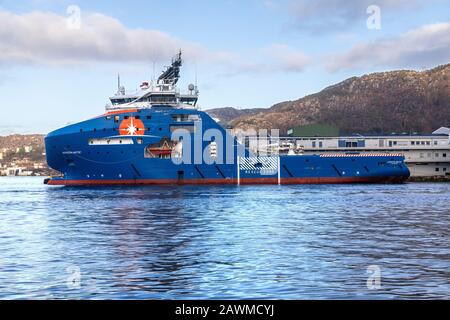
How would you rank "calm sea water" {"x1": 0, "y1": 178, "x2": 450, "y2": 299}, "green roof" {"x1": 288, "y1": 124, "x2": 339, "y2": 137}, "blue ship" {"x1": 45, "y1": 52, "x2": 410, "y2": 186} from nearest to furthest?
"calm sea water" {"x1": 0, "y1": 178, "x2": 450, "y2": 299}
"blue ship" {"x1": 45, "y1": 52, "x2": 410, "y2": 186}
"green roof" {"x1": 288, "y1": 124, "x2": 339, "y2": 137}

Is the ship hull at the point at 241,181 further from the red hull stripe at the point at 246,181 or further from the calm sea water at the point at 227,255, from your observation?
the calm sea water at the point at 227,255

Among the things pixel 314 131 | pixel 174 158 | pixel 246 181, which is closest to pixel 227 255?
pixel 174 158

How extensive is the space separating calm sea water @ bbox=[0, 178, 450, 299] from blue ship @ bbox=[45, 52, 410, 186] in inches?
1487

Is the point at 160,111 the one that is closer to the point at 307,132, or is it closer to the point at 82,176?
the point at 82,176

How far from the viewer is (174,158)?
2953 inches

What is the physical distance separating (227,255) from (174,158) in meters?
55.9

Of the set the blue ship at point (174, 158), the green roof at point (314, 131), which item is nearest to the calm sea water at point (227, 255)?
the blue ship at point (174, 158)

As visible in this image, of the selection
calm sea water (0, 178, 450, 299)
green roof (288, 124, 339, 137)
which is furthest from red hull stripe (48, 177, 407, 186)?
calm sea water (0, 178, 450, 299)

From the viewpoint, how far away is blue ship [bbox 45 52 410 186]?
74625mm

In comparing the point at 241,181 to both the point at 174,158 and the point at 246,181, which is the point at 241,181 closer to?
the point at 246,181

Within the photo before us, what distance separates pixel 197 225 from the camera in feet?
95.9

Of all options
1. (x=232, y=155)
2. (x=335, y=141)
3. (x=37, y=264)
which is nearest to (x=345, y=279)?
(x=37, y=264)

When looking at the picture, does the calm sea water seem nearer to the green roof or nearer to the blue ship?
the blue ship

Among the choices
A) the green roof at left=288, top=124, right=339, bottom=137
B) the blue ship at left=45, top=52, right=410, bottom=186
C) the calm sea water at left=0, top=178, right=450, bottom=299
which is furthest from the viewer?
the green roof at left=288, top=124, right=339, bottom=137
